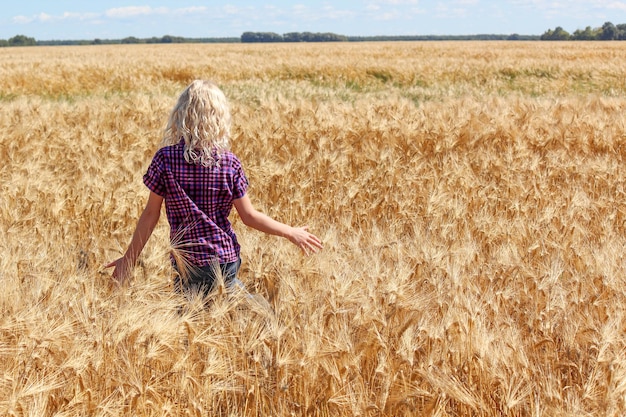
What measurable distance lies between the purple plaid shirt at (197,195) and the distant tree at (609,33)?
111 meters

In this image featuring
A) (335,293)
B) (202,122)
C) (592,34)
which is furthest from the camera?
(592,34)

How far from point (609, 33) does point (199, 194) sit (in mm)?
113052

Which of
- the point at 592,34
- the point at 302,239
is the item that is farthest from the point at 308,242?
the point at 592,34

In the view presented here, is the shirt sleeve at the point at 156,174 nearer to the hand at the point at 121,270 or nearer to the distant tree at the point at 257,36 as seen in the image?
the hand at the point at 121,270

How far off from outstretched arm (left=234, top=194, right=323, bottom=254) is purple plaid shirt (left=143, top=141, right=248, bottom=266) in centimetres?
6

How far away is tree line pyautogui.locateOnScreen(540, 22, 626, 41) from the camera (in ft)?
323

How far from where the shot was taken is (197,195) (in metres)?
2.59

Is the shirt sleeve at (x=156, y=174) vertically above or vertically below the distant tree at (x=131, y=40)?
below

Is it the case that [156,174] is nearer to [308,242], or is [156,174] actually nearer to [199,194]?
[199,194]

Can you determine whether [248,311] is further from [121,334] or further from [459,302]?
[459,302]

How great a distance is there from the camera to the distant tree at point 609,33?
9812 cm

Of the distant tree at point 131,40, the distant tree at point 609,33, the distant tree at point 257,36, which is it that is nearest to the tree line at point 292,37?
the distant tree at point 257,36

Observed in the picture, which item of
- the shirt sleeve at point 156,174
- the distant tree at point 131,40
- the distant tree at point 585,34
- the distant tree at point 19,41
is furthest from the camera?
the distant tree at point 131,40

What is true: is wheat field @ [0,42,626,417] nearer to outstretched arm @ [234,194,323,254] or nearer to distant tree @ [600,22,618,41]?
outstretched arm @ [234,194,323,254]
